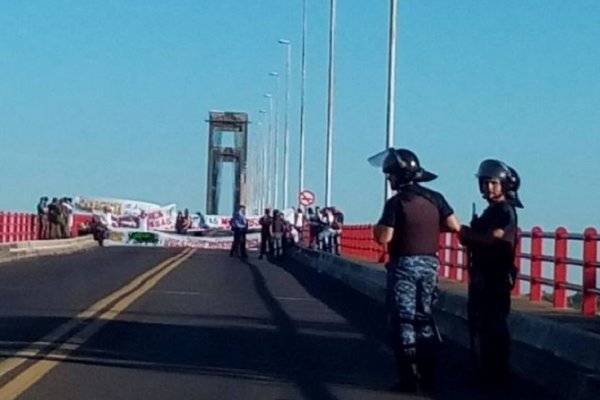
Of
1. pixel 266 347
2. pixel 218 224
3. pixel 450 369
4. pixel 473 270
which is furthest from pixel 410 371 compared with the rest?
pixel 218 224

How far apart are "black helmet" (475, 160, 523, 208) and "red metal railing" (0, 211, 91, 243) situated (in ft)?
123

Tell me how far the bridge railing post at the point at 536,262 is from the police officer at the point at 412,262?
335 inches

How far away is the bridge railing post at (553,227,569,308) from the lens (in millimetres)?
20359

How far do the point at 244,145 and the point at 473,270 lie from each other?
11512 cm

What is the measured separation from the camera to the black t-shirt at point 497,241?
1374 cm

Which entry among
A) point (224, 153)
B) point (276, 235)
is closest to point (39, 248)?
point (276, 235)

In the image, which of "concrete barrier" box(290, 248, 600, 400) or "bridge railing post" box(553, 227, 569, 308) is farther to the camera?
"bridge railing post" box(553, 227, 569, 308)

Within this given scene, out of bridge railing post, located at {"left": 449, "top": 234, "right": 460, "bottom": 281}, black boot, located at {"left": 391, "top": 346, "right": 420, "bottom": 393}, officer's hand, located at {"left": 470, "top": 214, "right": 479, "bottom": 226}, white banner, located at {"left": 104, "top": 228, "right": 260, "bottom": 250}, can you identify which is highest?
officer's hand, located at {"left": 470, "top": 214, "right": 479, "bottom": 226}

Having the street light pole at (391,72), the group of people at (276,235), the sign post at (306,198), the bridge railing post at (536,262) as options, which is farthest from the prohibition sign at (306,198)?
the bridge railing post at (536,262)

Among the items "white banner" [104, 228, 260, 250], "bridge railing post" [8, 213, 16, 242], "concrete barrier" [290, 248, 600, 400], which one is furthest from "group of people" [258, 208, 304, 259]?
"concrete barrier" [290, 248, 600, 400]

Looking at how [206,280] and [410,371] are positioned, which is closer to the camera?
[410,371]

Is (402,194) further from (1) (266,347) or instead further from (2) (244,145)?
(2) (244,145)

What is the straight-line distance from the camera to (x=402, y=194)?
44.2 ft

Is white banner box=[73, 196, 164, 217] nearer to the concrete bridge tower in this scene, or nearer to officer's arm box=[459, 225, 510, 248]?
the concrete bridge tower
